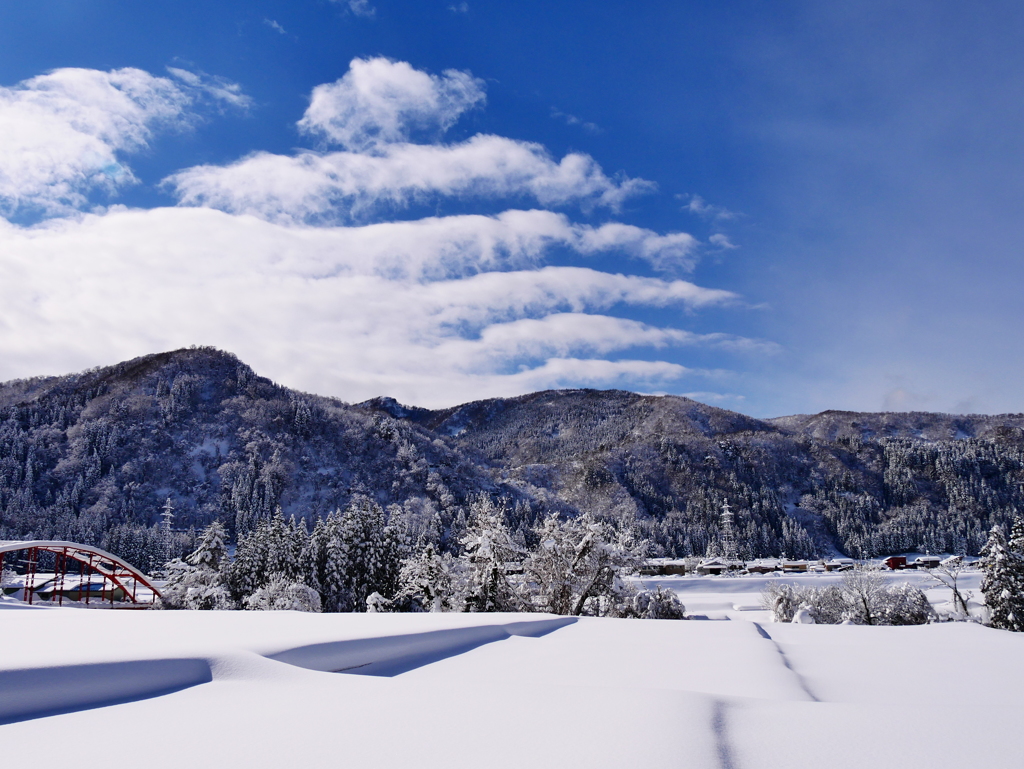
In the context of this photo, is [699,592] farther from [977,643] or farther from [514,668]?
[514,668]

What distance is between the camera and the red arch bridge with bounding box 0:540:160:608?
109 ft

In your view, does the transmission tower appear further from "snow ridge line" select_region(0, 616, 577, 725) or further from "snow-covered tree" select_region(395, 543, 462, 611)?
"snow ridge line" select_region(0, 616, 577, 725)

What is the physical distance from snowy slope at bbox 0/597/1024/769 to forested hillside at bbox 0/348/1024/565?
310 feet

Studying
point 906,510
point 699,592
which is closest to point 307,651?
point 699,592

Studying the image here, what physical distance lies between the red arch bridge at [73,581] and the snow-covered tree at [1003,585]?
4458 centimetres

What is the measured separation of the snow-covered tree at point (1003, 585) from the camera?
2364 cm

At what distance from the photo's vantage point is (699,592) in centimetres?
6469

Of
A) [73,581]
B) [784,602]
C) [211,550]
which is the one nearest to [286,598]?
[211,550]

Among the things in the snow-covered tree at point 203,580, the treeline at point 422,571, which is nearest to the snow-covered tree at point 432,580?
the treeline at point 422,571

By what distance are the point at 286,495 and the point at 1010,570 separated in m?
135

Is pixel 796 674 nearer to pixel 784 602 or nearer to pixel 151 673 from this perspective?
pixel 151 673

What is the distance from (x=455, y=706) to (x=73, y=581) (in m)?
75.3

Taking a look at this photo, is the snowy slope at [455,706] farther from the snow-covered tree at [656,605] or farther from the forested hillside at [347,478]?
the forested hillside at [347,478]

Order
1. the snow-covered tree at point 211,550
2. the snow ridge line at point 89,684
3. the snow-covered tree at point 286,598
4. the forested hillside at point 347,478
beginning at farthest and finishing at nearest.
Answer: the forested hillside at point 347,478 < the snow-covered tree at point 211,550 < the snow-covered tree at point 286,598 < the snow ridge line at point 89,684
